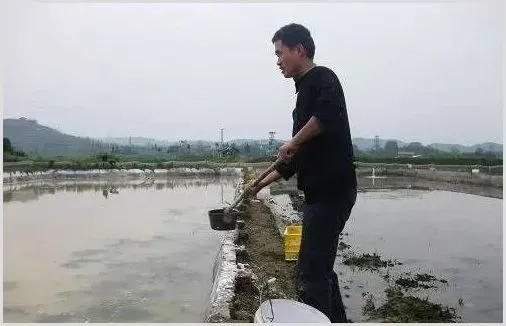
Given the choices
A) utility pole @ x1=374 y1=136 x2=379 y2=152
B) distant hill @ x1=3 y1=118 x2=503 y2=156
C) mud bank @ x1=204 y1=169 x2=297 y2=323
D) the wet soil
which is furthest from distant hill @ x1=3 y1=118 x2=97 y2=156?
utility pole @ x1=374 y1=136 x2=379 y2=152

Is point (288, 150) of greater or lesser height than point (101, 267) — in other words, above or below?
above

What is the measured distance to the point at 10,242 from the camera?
9.77ft

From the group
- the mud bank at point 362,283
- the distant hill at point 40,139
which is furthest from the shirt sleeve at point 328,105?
the distant hill at point 40,139

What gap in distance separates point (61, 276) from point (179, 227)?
87.3 inches

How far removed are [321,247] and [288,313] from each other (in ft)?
1.16

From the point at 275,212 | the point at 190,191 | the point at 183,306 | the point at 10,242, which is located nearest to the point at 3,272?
the point at 10,242

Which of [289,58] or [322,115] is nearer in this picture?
[322,115]

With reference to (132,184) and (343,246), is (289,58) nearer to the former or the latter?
(343,246)

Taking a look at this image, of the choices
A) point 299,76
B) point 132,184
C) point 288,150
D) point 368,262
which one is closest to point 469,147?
point 368,262

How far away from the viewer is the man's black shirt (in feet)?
6.43

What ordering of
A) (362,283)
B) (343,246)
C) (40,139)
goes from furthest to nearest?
(343,246), (362,283), (40,139)

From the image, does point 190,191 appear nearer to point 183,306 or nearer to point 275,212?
point 275,212

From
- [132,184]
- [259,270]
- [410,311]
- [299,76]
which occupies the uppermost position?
[299,76]

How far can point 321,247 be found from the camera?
2.01 metres
